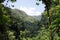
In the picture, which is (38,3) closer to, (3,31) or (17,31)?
(3,31)

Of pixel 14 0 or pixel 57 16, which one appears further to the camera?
pixel 14 0

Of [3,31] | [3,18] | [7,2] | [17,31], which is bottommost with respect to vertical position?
[17,31]

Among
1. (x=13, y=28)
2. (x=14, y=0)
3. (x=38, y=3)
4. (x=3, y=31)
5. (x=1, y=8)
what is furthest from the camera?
(x=13, y=28)

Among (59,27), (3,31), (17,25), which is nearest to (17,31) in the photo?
(17,25)

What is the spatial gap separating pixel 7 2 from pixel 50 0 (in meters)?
4.33

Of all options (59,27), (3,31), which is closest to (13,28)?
(3,31)

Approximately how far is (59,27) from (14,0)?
4.03 metres

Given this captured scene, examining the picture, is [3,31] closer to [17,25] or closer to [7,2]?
[7,2]

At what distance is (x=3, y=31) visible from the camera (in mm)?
28328

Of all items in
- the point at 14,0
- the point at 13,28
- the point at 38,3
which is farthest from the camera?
the point at 13,28

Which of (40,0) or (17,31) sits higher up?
(40,0)

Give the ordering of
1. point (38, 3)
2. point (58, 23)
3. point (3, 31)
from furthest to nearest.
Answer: point (3, 31) < point (38, 3) < point (58, 23)

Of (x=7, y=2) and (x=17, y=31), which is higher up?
(x=7, y=2)

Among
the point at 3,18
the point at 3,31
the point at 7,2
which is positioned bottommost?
the point at 3,31
